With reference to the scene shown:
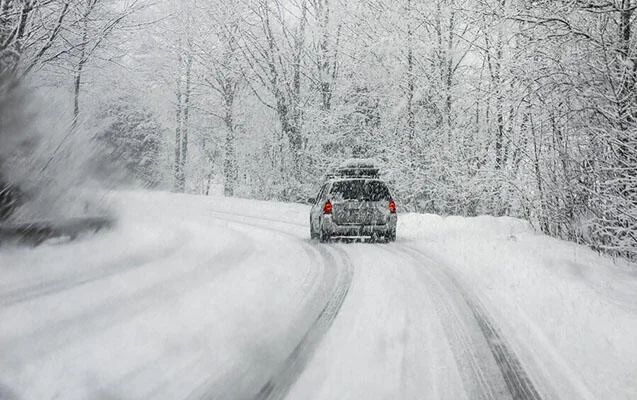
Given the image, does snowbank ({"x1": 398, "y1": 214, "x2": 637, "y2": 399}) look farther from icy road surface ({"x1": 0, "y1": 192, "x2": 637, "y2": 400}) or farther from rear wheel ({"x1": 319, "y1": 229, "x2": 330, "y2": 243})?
rear wheel ({"x1": 319, "y1": 229, "x2": 330, "y2": 243})

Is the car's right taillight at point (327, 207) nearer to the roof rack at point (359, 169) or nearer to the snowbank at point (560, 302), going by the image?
the snowbank at point (560, 302)

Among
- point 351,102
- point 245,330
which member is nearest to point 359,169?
point 351,102

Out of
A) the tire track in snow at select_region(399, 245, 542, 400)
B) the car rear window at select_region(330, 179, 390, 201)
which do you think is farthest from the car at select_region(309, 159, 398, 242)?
the tire track in snow at select_region(399, 245, 542, 400)

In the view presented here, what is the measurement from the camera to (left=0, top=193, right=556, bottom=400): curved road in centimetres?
415

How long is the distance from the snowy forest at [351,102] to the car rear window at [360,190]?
356 centimetres

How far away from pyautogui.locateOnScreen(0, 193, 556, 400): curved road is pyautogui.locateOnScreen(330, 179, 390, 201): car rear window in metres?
3.28

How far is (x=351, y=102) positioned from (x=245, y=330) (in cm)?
2219

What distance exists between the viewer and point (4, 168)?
992 centimetres

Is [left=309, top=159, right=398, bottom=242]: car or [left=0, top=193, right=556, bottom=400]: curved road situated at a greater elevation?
[left=309, top=159, right=398, bottom=242]: car

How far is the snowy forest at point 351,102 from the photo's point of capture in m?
9.55

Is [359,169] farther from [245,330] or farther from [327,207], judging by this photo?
[245,330]

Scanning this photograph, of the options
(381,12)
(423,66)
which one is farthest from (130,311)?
(381,12)

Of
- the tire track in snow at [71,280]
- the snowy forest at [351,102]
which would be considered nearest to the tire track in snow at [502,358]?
the snowy forest at [351,102]

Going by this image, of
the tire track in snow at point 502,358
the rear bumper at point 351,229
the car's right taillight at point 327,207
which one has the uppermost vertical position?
the car's right taillight at point 327,207
